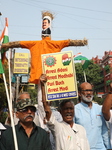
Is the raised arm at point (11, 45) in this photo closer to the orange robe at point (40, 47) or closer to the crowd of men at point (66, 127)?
the orange robe at point (40, 47)

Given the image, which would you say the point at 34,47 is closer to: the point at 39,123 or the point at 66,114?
the point at 39,123

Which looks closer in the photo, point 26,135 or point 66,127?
point 26,135

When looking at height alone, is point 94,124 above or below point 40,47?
below

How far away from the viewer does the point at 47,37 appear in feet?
16.1

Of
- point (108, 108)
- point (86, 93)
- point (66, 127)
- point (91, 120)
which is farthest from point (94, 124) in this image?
point (66, 127)

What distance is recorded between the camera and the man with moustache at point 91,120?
10.9ft

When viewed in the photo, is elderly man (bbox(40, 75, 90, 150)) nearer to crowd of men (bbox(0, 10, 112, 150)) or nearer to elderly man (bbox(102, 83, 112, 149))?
crowd of men (bbox(0, 10, 112, 150))

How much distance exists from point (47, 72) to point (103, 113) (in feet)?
3.44

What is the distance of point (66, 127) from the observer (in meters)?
2.97

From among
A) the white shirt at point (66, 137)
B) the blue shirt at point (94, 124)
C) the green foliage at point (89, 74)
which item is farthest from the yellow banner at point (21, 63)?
the green foliage at point (89, 74)

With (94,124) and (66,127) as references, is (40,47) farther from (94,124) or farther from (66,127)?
(66,127)

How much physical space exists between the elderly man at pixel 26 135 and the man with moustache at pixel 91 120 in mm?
839

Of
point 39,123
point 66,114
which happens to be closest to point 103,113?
point 66,114

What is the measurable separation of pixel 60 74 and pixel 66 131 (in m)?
0.89
